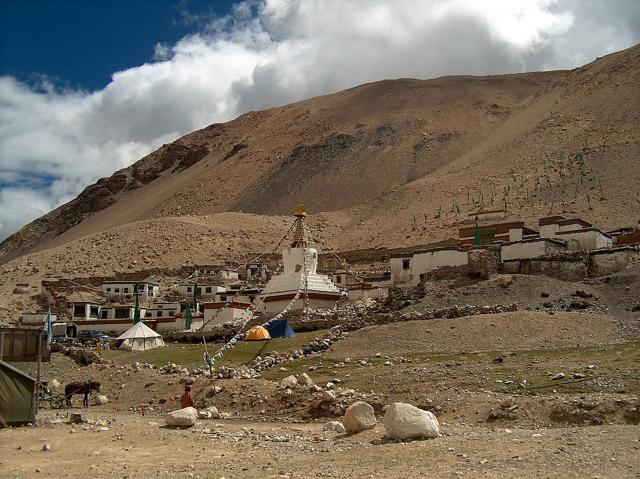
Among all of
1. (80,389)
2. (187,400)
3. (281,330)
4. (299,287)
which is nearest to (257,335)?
(281,330)

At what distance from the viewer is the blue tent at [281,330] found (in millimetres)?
32656

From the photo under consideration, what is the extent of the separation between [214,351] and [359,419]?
16.3 meters

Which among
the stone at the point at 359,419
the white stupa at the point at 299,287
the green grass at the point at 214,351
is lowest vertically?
the stone at the point at 359,419

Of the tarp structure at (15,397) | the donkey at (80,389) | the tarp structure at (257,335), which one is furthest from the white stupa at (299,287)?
the tarp structure at (15,397)

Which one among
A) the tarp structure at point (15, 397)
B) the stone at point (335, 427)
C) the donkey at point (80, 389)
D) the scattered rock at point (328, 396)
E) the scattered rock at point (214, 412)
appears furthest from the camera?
the donkey at point (80, 389)

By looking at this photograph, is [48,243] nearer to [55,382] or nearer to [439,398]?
[55,382]

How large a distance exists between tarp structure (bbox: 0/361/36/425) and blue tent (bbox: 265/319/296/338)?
49.7 feet

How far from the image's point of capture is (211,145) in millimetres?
167625

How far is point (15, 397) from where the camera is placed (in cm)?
1797

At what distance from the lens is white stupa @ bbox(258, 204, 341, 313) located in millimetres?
40781

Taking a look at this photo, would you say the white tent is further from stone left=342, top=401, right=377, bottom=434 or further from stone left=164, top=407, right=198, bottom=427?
stone left=342, top=401, right=377, bottom=434

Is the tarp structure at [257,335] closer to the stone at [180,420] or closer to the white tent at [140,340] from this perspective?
the white tent at [140,340]

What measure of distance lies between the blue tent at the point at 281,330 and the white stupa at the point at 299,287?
664 centimetres

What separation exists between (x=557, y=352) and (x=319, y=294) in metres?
20.9
